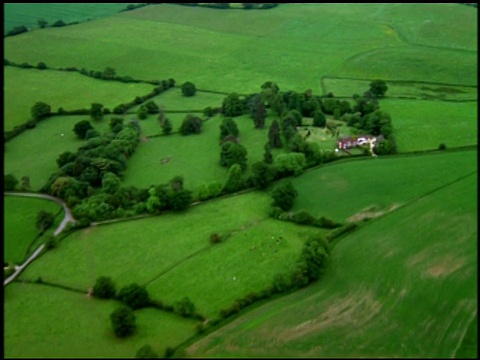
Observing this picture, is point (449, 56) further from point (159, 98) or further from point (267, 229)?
point (267, 229)

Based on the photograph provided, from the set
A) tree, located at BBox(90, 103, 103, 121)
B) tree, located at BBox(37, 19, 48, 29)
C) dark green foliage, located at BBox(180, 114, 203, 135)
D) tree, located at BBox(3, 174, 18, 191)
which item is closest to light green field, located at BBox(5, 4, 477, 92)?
tree, located at BBox(37, 19, 48, 29)

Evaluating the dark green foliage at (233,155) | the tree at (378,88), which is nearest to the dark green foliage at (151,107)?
the dark green foliage at (233,155)

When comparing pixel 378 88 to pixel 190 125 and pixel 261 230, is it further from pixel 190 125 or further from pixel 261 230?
pixel 261 230

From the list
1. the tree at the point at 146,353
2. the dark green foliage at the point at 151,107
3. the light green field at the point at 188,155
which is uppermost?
the dark green foliage at the point at 151,107

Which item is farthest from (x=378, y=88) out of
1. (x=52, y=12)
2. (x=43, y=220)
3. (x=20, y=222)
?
(x=52, y=12)

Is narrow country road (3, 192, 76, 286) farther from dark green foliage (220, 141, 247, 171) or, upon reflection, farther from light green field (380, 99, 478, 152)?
light green field (380, 99, 478, 152)

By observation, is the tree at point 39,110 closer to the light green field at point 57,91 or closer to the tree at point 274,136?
the light green field at point 57,91
